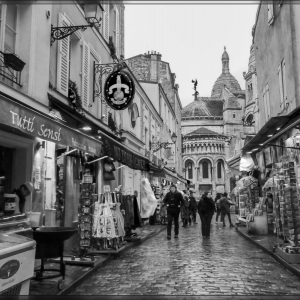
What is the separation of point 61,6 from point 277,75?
28.5 ft

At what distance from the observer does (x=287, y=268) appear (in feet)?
24.7

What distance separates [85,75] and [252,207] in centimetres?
849

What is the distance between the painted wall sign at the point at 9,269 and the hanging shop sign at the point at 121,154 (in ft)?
16.3

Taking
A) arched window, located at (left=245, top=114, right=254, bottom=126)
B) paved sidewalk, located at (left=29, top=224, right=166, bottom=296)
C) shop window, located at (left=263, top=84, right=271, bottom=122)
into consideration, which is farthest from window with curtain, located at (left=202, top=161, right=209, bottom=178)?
paved sidewalk, located at (left=29, top=224, right=166, bottom=296)

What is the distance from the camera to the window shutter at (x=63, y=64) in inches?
395

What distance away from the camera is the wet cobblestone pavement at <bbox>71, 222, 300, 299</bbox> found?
5930 mm

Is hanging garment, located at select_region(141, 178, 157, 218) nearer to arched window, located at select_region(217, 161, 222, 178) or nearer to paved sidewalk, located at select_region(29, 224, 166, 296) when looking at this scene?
paved sidewalk, located at select_region(29, 224, 166, 296)

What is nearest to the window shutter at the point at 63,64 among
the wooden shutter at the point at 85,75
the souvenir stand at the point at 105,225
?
the wooden shutter at the point at 85,75

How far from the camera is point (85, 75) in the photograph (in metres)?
12.0

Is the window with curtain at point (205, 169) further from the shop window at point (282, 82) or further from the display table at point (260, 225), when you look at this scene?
the display table at point (260, 225)

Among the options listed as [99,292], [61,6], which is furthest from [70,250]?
[61,6]

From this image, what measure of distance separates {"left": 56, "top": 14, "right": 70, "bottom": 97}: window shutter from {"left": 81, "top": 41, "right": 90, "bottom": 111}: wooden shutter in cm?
127

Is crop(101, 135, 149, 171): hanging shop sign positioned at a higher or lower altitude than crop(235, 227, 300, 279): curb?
higher

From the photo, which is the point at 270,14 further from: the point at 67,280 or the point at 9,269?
the point at 9,269
